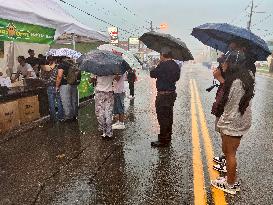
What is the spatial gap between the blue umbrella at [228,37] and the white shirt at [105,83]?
2321mm

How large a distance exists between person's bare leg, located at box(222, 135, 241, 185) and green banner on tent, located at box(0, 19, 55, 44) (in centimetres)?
647

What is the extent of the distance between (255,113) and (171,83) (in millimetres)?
6461

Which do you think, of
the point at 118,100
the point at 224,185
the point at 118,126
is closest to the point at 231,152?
the point at 224,185

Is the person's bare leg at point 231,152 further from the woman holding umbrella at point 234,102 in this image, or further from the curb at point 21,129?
the curb at point 21,129

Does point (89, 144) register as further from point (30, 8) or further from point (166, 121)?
point (30, 8)

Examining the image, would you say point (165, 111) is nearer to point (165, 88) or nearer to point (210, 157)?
point (165, 88)

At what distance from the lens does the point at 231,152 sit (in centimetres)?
478

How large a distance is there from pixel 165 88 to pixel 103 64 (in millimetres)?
1440

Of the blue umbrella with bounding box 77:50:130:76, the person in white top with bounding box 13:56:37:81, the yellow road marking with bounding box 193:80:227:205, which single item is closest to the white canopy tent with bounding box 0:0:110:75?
the blue umbrella with bounding box 77:50:130:76

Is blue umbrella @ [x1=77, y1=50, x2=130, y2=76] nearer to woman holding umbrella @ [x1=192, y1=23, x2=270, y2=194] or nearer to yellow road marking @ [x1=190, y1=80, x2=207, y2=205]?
yellow road marking @ [x1=190, y1=80, x2=207, y2=205]

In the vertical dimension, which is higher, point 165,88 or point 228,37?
point 228,37

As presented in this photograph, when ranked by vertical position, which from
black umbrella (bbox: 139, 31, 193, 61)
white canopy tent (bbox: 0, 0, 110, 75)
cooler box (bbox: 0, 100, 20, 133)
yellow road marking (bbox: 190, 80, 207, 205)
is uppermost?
white canopy tent (bbox: 0, 0, 110, 75)

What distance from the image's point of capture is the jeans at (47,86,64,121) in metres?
9.34

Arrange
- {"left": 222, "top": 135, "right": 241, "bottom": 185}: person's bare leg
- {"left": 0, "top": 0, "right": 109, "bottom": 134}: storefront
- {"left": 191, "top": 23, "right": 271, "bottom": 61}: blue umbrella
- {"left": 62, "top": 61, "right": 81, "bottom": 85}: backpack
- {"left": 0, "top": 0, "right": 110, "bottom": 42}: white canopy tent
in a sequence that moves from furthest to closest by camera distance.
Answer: {"left": 62, "top": 61, "right": 81, "bottom": 85}: backpack → {"left": 0, "top": 0, "right": 109, "bottom": 134}: storefront → {"left": 0, "top": 0, "right": 110, "bottom": 42}: white canopy tent → {"left": 222, "top": 135, "right": 241, "bottom": 185}: person's bare leg → {"left": 191, "top": 23, "right": 271, "bottom": 61}: blue umbrella
